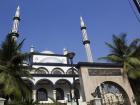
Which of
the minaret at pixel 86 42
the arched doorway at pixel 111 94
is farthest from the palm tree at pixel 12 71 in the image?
the minaret at pixel 86 42

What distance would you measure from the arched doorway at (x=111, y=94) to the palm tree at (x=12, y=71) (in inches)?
271

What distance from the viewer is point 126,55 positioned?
21.1 metres

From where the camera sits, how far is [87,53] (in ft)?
141

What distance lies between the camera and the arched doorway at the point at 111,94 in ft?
57.8

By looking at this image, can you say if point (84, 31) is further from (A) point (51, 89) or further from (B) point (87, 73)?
(B) point (87, 73)

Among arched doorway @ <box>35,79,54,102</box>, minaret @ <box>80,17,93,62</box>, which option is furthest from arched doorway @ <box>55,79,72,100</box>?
minaret @ <box>80,17,93,62</box>

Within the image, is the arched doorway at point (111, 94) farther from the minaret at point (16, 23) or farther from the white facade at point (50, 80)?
the minaret at point (16, 23)

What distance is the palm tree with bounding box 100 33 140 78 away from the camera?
1947cm

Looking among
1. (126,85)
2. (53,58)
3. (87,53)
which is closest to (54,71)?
(53,58)

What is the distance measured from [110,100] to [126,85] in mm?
2434

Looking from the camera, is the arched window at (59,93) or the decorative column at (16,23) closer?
the arched window at (59,93)

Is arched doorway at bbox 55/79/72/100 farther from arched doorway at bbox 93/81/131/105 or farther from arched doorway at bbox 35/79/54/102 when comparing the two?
arched doorway at bbox 93/81/131/105

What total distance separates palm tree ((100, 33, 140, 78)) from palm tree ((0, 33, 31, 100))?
332 inches

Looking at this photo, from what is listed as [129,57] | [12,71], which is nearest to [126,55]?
[129,57]
